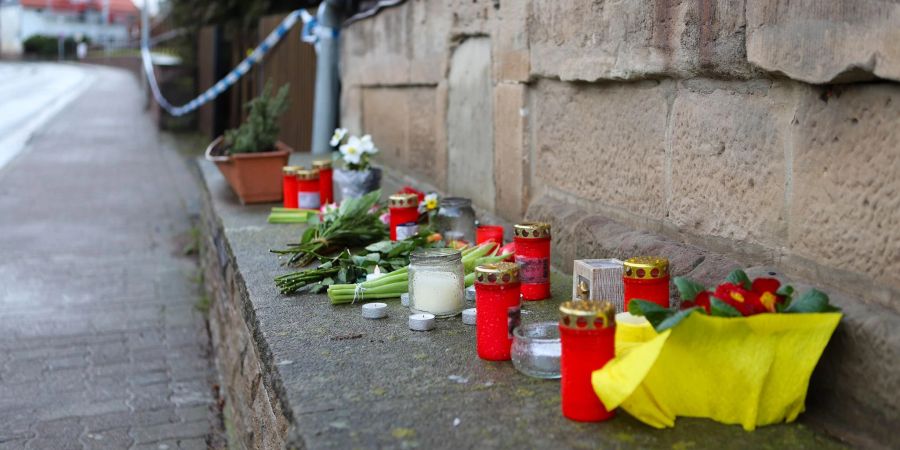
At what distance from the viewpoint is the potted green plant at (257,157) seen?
5406mm

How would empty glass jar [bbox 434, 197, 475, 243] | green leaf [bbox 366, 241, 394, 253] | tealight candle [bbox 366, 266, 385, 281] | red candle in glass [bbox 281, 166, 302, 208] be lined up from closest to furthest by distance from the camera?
tealight candle [bbox 366, 266, 385, 281] → green leaf [bbox 366, 241, 394, 253] → empty glass jar [bbox 434, 197, 475, 243] → red candle in glass [bbox 281, 166, 302, 208]

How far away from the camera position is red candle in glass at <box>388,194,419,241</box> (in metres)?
3.86

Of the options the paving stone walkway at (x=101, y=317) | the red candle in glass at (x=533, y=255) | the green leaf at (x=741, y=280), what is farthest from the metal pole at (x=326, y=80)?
the green leaf at (x=741, y=280)

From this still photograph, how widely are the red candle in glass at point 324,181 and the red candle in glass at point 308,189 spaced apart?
0.08 m

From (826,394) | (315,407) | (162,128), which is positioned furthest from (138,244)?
(162,128)

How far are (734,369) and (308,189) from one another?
3.05 m

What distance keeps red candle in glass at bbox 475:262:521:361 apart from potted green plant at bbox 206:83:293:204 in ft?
10.2

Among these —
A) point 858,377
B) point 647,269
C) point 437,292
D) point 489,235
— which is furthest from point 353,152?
point 858,377

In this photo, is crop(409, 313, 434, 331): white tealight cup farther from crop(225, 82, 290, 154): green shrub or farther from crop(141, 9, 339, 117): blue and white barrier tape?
crop(141, 9, 339, 117): blue and white barrier tape

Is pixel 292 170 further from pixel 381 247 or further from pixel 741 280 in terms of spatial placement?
pixel 741 280

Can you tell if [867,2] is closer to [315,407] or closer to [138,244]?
[315,407]

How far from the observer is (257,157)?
543cm

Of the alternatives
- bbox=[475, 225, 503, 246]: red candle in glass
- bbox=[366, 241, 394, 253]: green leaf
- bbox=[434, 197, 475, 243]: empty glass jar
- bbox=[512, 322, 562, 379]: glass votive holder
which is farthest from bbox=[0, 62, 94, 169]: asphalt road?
bbox=[512, 322, 562, 379]: glass votive holder

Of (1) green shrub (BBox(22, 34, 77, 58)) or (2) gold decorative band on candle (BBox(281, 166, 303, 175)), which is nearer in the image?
(2) gold decorative band on candle (BBox(281, 166, 303, 175))
